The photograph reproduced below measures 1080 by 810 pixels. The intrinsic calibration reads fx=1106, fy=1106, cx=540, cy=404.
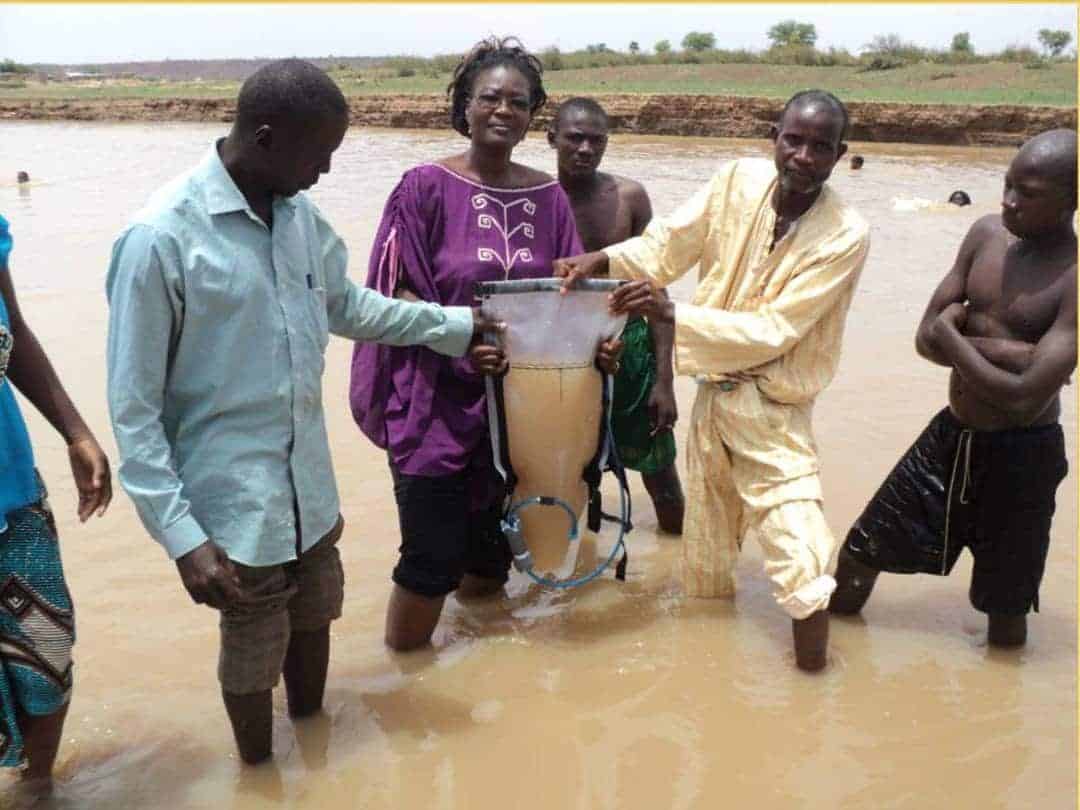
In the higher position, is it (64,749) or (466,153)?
(466,153)

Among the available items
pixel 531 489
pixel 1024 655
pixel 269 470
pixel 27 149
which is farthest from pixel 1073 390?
pixel 27 149

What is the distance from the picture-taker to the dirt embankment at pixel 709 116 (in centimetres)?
2472

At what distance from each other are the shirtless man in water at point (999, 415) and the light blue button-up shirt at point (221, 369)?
1.96 metres

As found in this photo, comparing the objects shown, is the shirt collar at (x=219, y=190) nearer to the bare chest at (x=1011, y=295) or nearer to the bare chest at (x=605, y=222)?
the bare chest at (x=605, y=222)

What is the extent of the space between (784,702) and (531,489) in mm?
1024

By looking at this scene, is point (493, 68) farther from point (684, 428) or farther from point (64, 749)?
point (684, 428)

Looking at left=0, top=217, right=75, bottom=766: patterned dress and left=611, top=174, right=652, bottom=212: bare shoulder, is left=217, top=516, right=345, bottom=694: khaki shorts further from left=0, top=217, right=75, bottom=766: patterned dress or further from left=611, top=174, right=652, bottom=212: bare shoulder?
left=611, top=174, right=652, bottom=212: bare shoulder

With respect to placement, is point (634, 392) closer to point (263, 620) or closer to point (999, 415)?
point (999, 415)

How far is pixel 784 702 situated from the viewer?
3.41 m

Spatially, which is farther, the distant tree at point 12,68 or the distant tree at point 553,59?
the distant tree at point 12,68

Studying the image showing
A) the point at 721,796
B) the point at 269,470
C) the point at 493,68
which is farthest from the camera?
the point at 493,68

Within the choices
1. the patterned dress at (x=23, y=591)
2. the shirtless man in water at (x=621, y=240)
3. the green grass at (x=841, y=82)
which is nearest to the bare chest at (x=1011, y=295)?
the shirtless man in water at (x=621, y=240)

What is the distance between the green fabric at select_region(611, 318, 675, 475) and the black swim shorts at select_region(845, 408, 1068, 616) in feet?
2.78

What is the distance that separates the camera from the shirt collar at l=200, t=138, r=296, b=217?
2457 millimetres
